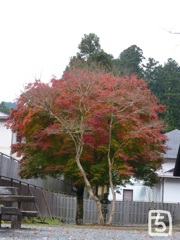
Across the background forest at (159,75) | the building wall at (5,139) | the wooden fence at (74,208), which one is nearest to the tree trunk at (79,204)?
the wooden fence at (74,208)

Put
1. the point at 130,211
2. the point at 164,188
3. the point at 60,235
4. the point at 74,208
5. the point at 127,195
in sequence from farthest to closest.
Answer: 1. the point at 127,195
2. the point at 164,188
3. the point at 130,211
4. the point at 74,208
5. the point at 60,235

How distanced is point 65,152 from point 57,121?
4.97 ft

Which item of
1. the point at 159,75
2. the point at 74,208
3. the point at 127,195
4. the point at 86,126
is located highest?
the point at 159,75

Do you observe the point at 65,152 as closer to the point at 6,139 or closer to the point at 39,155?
the point at 39,155

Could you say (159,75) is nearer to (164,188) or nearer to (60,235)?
(164,188)

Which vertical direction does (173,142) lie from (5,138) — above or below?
above

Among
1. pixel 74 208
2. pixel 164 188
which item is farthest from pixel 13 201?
pixel 164 188

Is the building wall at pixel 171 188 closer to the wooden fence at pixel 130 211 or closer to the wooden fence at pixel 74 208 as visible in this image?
the wooden fence at pixel 74 208

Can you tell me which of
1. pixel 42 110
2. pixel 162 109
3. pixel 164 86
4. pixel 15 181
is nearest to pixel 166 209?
pixel 162 109

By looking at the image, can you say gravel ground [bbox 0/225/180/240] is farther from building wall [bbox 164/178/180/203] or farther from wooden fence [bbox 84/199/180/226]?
building wall [bbox 164/178/180/203]

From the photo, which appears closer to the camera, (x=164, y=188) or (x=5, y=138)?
(x=5, y=138)

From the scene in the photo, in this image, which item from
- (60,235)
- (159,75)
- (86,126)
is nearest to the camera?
(60,235)

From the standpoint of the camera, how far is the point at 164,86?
7800 centimetres

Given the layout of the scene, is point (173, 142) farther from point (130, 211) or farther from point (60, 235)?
point (60, 235)
